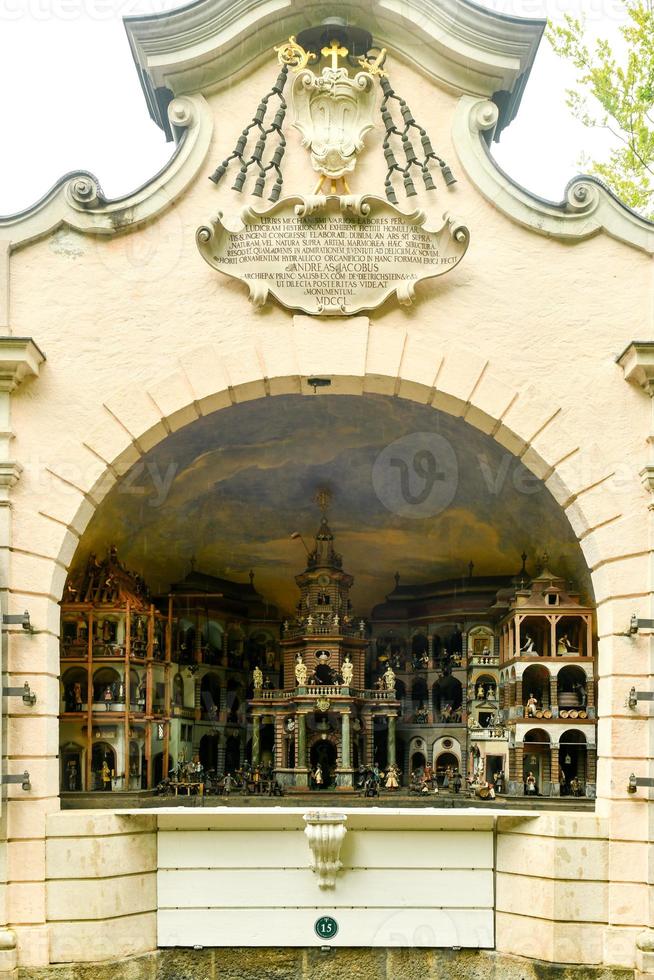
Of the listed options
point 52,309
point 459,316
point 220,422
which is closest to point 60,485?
point 52,309

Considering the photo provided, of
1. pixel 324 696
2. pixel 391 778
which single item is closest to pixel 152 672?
pixel 324 696

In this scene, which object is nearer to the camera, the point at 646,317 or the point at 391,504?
the point at 646,317

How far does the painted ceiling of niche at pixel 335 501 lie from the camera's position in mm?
13680

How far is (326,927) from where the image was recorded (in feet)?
38.7

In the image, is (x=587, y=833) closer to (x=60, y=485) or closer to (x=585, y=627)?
(x=585, y=627)

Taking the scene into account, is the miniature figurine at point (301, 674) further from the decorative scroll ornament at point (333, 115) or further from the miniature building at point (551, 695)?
the decorative scroll ornament at point (333, 115)

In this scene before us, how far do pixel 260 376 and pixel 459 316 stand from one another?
6.21 feet

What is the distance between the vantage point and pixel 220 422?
13.7 m

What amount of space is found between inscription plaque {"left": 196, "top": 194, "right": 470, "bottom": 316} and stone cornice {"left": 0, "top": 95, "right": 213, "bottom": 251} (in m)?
0.61

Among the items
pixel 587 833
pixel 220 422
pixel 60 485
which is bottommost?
pixel 587 833

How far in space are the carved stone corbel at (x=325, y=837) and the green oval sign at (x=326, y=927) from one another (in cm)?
44

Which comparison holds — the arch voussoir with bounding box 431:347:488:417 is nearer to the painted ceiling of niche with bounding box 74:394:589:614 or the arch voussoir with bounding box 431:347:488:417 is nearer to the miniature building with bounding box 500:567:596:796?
the painted ceiling of niche with bounding box 74:394:589:614

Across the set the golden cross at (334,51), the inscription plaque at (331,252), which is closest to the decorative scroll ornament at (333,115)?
the golden cross at (334,51)

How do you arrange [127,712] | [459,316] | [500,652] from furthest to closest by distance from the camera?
[500,652] < [127,712] < [459,316]
